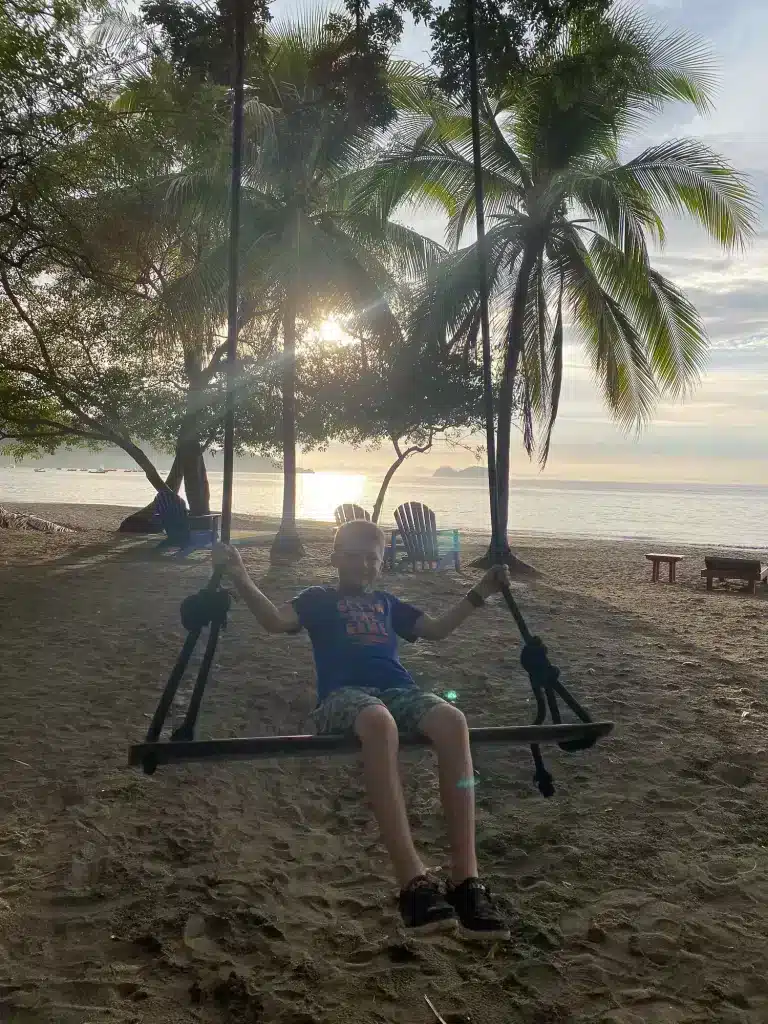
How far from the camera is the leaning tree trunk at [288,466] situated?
13.2m

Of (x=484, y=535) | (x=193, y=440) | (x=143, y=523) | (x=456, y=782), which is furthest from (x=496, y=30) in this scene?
(x=484, y=535)

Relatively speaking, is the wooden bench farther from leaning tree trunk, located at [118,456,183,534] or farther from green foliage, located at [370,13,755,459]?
leaning tree trunk, located at [118,456,183,534]

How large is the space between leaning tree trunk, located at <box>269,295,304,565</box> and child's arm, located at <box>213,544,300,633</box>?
31.5ft

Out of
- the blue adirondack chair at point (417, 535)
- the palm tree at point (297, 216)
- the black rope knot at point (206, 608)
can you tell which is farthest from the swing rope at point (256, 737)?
the palm tree at point (297, 216)

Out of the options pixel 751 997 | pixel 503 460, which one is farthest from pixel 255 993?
pixel 503 460

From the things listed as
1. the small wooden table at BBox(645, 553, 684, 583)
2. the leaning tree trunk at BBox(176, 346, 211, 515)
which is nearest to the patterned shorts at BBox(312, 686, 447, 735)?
the small wooden table at BBox(645, 553, 684, 583)

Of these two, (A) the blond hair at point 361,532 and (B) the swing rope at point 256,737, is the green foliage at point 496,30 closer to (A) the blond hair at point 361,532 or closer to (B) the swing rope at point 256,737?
→ (B) the swing rope at point 256,737

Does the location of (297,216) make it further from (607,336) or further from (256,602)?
(256,602)

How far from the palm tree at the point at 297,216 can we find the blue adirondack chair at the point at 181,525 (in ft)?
4.44

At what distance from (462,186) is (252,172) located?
3.40 meters

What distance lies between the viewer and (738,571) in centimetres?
1030

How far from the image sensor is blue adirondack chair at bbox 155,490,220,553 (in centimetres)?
1337

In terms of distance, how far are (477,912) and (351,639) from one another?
0.96m

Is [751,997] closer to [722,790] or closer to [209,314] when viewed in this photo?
[722,790]
